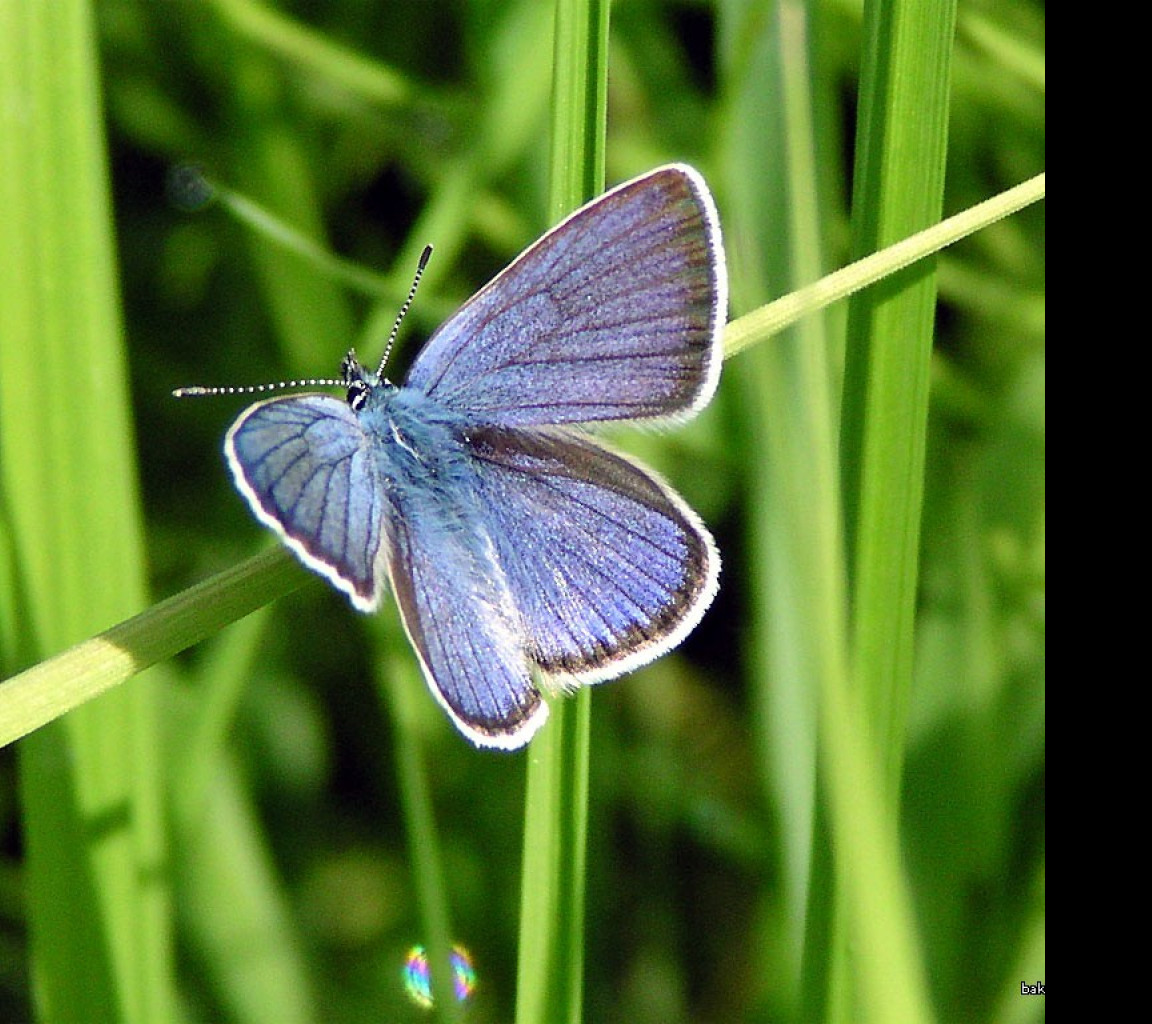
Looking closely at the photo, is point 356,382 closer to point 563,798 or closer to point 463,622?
point 463,622

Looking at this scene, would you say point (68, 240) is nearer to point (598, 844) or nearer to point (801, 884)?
point (801, 884)

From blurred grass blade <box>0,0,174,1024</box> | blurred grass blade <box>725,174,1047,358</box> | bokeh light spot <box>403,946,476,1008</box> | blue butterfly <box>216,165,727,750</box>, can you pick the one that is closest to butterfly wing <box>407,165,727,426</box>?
blue butterfly <box>216,165,727,750</box>

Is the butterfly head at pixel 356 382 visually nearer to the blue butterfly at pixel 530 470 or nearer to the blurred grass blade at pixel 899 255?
the blue butterfly at pixel 530 470

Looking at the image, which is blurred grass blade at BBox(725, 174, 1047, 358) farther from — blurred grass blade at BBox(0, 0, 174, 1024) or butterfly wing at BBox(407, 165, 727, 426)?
blurred grass blade at BBox(0, 0, 174, 1024)

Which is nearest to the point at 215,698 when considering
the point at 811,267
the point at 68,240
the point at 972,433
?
the point at 68,240

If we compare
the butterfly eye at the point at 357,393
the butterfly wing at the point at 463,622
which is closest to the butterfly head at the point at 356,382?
the butterfly eye at the point at 357,393
